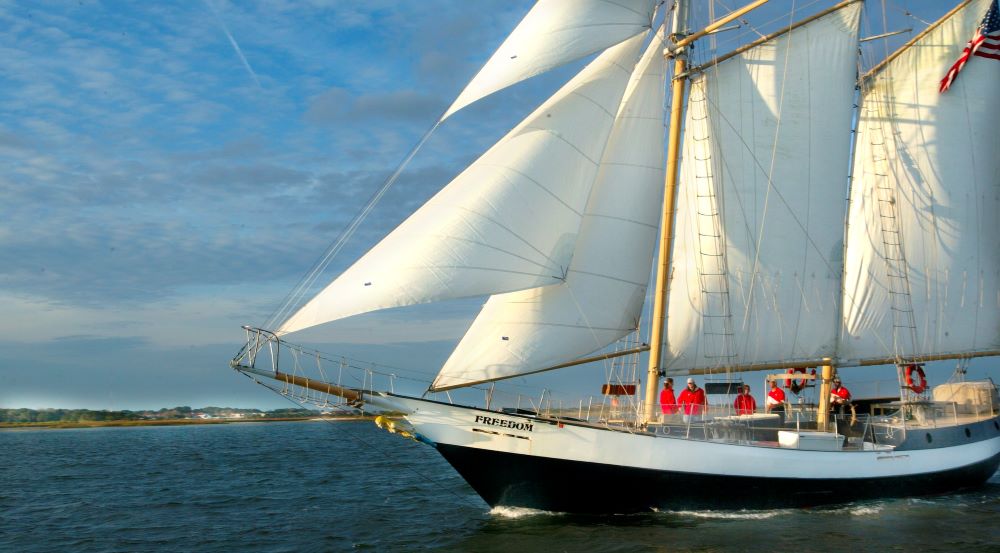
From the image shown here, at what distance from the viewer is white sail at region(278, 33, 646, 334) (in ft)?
60.2

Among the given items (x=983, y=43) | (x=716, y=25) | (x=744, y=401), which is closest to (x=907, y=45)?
(x=983, y=43)

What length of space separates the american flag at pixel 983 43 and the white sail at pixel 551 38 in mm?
13765

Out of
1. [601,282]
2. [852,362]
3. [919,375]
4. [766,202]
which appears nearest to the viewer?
[601,282]

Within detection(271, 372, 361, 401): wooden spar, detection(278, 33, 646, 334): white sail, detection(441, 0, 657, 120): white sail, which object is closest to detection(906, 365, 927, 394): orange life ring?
detection(278, 33, 646, 334): white sail

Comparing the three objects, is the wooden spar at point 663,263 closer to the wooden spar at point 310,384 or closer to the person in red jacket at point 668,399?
the person in red jacket at point 668,399

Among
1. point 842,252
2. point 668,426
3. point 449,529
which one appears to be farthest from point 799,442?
point 449,529

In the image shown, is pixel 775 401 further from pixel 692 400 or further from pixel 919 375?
pixel 919 375

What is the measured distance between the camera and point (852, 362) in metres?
29.2

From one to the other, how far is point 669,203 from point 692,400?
5.79 m

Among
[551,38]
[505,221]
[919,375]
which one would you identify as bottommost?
[919,375]

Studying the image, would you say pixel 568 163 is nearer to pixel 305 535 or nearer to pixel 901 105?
pixel 305 535

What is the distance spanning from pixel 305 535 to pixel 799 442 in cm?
1335

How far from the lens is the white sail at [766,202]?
26.0m

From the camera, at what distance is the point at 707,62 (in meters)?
26.7
